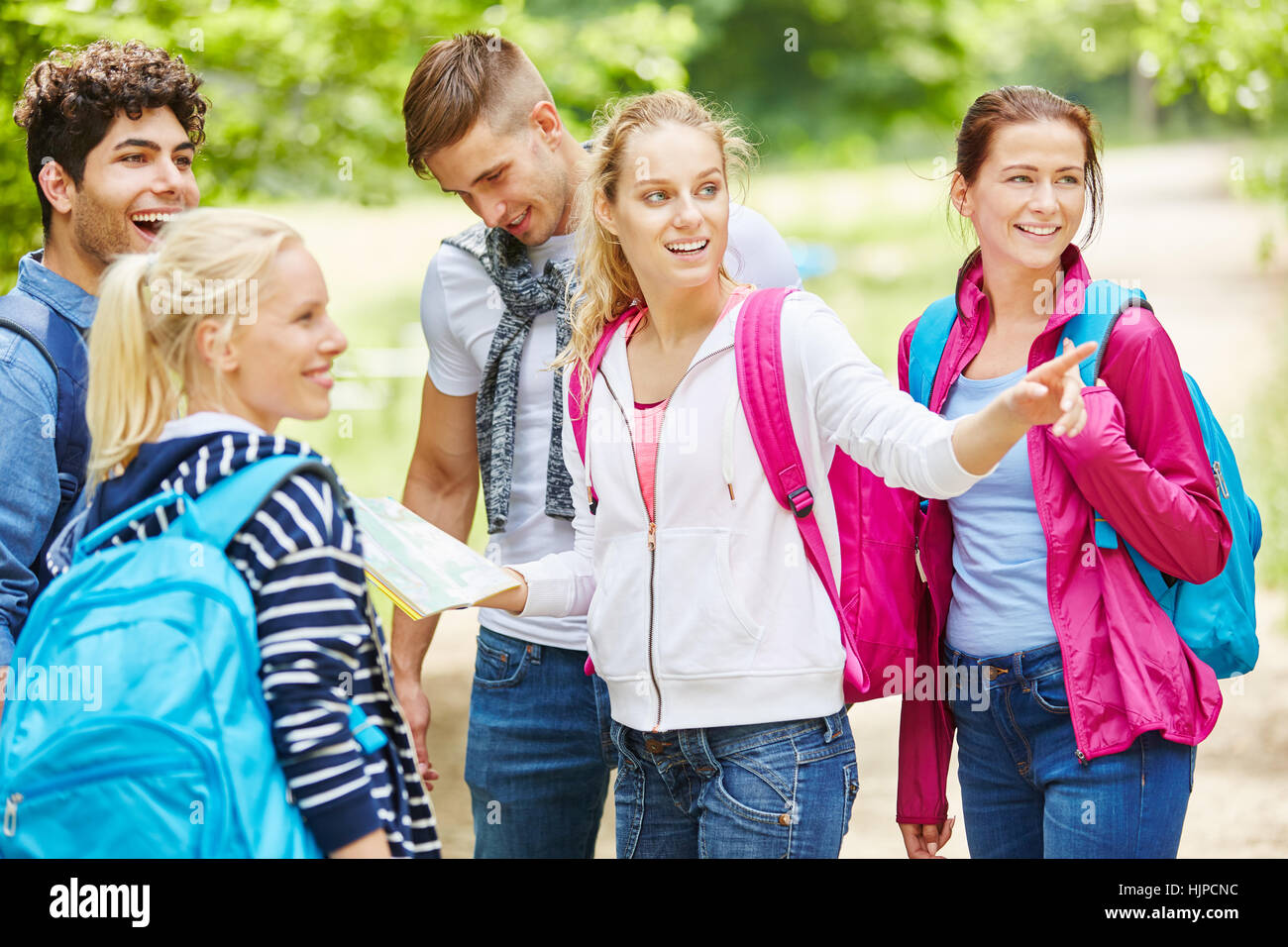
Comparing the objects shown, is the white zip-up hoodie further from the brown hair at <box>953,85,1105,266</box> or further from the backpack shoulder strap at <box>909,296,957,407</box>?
the brown hair at <box>953,85,1105,266</box>

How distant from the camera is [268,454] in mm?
1958

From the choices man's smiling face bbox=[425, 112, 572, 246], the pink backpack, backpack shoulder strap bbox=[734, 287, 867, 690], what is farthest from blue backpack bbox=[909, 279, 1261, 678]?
man's smiling face bbox=[425, 112, 572, 246]

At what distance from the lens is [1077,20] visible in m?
28.4

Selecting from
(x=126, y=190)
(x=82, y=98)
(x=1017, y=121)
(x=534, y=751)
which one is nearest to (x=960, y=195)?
(x=1017, y=121)

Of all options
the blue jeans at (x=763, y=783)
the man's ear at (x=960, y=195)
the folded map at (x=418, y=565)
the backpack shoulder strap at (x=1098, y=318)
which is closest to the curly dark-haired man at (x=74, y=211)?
the folded map at (x=418, y=565)

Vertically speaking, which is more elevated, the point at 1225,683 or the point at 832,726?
the point at 832,726

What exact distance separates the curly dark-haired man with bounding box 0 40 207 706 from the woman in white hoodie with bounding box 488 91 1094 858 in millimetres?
952

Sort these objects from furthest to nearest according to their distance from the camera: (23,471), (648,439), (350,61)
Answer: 1. (350,61)
2. (23,471)
3. (648,439)

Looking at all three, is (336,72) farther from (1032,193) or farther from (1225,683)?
(1225,683)

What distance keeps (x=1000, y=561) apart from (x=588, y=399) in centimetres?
90

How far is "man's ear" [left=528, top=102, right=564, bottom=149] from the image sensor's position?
3.18 meters

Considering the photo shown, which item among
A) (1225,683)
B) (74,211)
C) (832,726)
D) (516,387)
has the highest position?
(74,211)
